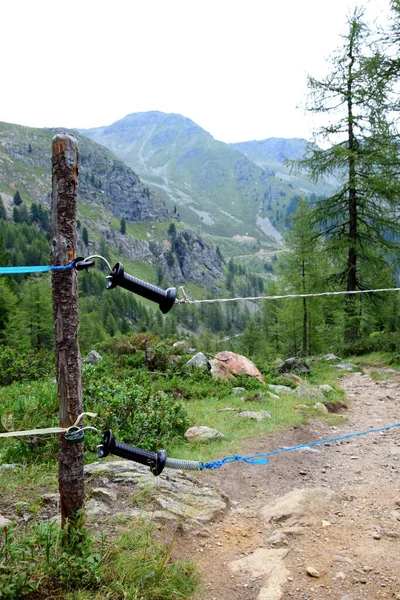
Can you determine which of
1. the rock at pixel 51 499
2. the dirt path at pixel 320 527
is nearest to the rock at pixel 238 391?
the dirt path at pixel 320 527

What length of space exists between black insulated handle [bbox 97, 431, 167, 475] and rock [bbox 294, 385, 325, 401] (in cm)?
865

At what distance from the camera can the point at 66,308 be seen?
344 cm

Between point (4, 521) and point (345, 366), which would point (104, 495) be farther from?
point (345, 366)

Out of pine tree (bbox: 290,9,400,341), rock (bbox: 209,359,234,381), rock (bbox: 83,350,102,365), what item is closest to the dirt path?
rock (bbox: 209,359,234,381)

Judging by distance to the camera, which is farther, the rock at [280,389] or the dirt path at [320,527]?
the rock at [280,389]

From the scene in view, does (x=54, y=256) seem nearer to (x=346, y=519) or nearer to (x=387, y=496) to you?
(x=346, y=519)

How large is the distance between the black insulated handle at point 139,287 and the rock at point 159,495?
285cm

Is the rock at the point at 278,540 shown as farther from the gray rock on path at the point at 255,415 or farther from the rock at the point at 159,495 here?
the gray rock on path at the point at 255,415

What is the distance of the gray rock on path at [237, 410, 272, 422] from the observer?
9.48 m

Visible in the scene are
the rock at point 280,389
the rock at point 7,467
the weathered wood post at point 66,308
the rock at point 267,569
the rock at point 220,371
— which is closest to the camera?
the weathered wood post at point 66,308

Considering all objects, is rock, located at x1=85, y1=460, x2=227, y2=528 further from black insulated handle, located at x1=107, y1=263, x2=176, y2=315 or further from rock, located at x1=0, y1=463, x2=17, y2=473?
black insulated handle, located at x1=107, y1=263, x2=176, y2=315

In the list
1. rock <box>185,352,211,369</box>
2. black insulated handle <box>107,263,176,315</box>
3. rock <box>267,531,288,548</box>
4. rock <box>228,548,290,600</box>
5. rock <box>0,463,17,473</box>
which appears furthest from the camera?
rock <box>185,352,211,369</box>

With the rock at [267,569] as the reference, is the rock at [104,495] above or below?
above

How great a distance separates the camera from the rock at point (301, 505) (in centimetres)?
532
